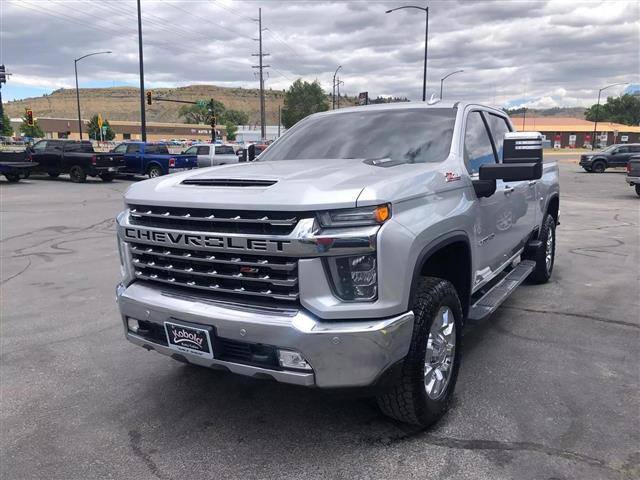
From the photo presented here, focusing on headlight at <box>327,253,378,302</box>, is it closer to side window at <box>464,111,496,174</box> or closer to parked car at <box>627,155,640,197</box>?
side window at <box>464,111,496,174</box>

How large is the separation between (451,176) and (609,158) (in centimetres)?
3394

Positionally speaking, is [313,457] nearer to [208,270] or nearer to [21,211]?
[208,270]

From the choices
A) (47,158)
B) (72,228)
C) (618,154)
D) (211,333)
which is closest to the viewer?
(211,333)

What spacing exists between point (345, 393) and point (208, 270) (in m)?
1.00

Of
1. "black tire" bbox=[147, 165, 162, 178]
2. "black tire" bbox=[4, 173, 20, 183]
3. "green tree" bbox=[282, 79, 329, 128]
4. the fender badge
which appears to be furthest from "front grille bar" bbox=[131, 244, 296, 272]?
"green tree" bbox=[282, 79, 329, 128]

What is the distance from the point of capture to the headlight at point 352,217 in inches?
106

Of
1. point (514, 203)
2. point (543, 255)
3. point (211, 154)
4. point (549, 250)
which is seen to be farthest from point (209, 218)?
point (211, 154)

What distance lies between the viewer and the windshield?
4.05 m

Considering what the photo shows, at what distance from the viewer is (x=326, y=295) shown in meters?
2.71

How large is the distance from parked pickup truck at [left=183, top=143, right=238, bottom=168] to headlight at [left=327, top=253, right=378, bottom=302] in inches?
897

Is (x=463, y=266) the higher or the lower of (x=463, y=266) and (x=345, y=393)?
the higher

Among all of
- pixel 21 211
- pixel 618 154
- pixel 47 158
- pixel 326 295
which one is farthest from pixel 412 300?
pixel 618 154

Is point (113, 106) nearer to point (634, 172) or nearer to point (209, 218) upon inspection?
point (634, 172)

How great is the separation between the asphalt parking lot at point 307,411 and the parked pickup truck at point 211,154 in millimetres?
19303
